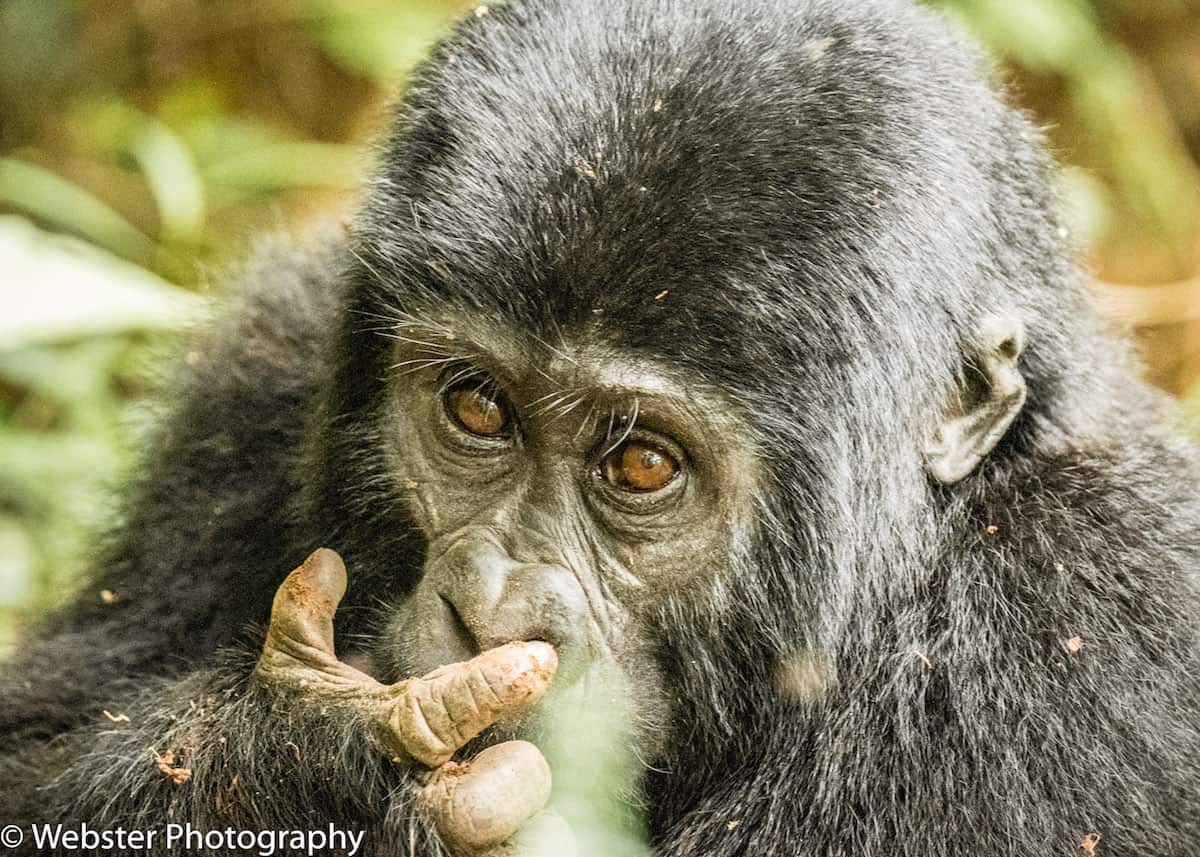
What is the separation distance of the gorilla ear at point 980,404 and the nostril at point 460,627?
1153 millimetres

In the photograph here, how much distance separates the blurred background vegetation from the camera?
21.1ft

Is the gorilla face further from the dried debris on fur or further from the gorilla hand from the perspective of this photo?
the dried debris on fur

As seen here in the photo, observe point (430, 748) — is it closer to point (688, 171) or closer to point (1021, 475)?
point (688, 171)

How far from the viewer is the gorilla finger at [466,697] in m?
2.98

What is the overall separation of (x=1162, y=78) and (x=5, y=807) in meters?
7.67

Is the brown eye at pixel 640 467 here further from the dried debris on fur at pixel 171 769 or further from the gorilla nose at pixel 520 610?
the dried debris on fur at pixel 171 769

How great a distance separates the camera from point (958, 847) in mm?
3217

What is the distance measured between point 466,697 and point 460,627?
236mm

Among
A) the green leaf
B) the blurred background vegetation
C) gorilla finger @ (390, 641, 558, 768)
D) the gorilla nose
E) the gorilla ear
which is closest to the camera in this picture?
gorilla finger @ (390, 641, 558, 768)

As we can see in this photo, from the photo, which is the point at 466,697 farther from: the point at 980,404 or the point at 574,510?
the point at 980,404

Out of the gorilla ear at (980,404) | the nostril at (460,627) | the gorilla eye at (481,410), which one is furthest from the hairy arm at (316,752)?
the gorilla ear at (980,404)

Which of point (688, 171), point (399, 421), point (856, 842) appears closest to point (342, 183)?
point (399, 421)

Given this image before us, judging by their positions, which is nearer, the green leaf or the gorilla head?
the gorilla head

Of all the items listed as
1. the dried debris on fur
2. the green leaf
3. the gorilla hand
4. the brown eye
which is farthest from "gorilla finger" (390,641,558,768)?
the green leaf
